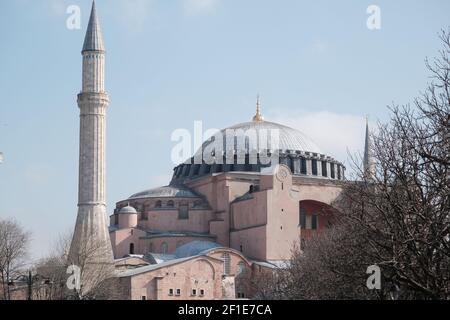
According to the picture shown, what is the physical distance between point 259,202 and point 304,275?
24.9 meters

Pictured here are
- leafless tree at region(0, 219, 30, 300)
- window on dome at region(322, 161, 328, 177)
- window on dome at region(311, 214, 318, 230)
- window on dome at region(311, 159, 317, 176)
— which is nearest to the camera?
leafless tree at region(0, 219, 30, 300)

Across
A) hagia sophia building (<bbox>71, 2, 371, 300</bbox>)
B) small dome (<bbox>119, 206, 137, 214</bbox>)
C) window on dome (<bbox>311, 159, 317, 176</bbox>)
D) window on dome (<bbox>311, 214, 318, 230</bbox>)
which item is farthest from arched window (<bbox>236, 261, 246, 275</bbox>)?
window on dome (<bbox>311, 159, 317, 176</bbox>)

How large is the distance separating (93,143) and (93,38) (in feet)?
19.5

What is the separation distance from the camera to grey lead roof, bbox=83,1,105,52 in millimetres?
67150

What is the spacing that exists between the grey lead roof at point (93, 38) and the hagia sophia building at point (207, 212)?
56mm

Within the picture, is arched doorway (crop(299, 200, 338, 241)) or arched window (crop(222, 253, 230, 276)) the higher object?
arched doorway (crop(299, 200, 338, 241))

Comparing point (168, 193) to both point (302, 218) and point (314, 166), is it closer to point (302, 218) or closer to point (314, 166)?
point (302, 218)

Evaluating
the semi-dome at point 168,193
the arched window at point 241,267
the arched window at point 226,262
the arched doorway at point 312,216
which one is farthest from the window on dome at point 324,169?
the arched window at point 226,262

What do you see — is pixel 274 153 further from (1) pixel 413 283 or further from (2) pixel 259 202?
(1) pixel 413 283

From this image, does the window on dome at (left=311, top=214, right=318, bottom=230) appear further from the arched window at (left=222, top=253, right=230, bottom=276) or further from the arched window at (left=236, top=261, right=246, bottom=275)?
the arched window at (left=222, top=253, right=230, bottom=276)

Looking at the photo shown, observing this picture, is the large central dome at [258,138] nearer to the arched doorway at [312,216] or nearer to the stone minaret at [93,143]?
the arched doorway at [312,216]

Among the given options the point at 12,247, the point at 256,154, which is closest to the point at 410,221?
the point at 12,247

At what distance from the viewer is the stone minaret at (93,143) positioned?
65625 millimetres
